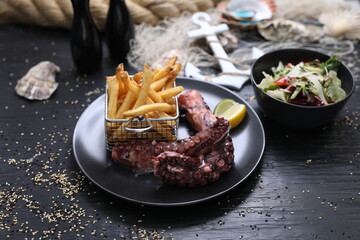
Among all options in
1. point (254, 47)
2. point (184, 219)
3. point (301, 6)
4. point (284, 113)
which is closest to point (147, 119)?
point (184, 219)

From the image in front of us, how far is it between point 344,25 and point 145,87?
1843 millimetres

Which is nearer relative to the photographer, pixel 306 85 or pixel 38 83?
pixel 306 85

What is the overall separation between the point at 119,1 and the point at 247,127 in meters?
1.17

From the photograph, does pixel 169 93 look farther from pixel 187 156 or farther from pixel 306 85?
pixel 306 85

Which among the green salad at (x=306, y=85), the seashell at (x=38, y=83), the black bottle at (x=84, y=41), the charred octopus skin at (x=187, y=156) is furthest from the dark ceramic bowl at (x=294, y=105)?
the seashell at (x=38, y=83)

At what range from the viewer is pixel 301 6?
11.5 ft

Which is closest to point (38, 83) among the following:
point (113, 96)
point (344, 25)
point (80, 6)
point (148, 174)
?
point (80, 6)

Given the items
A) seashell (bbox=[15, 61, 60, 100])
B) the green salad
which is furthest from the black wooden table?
the green salad

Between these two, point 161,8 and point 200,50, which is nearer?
point 200,50

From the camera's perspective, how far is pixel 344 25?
3.22m

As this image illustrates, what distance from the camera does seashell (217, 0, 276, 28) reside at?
10.8ft

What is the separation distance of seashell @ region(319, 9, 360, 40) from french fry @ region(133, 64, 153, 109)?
1769 mm

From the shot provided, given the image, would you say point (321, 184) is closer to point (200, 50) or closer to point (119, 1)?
point (200, 50)

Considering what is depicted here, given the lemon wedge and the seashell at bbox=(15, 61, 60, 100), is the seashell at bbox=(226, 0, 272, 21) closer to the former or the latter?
the lemon wedge
